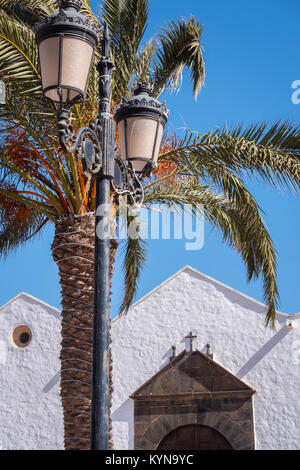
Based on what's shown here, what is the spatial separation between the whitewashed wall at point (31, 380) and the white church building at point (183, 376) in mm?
25

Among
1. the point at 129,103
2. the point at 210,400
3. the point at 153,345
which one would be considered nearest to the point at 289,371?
the point at 210,400

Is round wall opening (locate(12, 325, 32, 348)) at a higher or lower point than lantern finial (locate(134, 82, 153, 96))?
higher

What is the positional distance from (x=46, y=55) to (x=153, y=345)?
10.8m

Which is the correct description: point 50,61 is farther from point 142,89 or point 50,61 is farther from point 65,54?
point 142,89

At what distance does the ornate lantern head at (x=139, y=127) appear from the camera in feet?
18.9

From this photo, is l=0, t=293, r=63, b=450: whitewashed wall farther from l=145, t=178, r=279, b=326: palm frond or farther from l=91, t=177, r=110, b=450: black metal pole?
l=91, t=177, r=110, b=450: black metal pole

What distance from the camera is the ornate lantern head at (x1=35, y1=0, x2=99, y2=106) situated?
15.8ft

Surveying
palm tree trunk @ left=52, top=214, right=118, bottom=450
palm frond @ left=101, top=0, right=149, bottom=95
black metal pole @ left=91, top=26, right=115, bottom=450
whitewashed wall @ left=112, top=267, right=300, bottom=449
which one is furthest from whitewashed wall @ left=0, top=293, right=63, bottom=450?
black metal pole @ left=91, top=26, right=115, bottom=450

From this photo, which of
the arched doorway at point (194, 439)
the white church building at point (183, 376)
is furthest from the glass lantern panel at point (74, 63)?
the arched doorway at point (194, 439)

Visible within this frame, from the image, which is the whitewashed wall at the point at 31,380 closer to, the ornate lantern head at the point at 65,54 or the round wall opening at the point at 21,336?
the round wall opening at the point at 21,336

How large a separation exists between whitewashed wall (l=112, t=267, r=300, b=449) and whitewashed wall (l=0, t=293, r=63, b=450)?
63.0 inches

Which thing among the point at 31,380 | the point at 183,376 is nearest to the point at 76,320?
the point at 183,376

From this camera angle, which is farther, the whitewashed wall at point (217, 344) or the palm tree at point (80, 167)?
the whitewashed wall at point (217, 344)

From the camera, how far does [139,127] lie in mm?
5766
